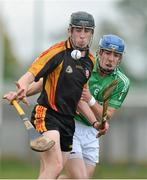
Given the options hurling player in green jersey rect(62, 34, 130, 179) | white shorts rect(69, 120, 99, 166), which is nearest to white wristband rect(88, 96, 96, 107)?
hurling player in green jersey rect(62, 34, 130, 179)

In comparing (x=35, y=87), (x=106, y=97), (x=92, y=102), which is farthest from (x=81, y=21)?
(x=92, y=102)

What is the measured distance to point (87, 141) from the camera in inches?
452

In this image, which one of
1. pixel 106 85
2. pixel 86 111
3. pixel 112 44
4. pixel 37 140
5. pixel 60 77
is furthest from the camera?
pixel 106 85

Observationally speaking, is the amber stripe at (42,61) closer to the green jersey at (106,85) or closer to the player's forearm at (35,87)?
the player's forearm at (35,87)

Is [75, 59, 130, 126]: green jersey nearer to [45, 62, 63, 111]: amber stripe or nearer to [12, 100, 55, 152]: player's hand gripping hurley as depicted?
[45, 62, 63, 111]: amber stripe

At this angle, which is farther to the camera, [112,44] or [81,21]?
[112,44]

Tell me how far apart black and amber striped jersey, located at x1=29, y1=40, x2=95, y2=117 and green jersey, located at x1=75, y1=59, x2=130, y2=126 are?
0.93 meters

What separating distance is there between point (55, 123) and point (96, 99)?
1336mm

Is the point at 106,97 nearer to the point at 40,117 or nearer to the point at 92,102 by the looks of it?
the point at 92,102

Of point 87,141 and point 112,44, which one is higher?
point 112,44

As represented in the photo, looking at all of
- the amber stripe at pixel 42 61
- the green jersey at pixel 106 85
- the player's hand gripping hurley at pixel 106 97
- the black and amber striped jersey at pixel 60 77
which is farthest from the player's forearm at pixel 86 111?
the amber stripe at pixel 42 61

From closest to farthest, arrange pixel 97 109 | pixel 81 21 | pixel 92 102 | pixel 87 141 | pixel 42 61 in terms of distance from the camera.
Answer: pixel 42 61 → pixel 81 21 → pixel 92 102 → pixel 97 109 → pixel 87 141

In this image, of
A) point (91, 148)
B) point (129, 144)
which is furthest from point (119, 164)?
point (91, 148)

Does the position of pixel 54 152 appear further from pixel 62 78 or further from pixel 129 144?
pixel 129 144
